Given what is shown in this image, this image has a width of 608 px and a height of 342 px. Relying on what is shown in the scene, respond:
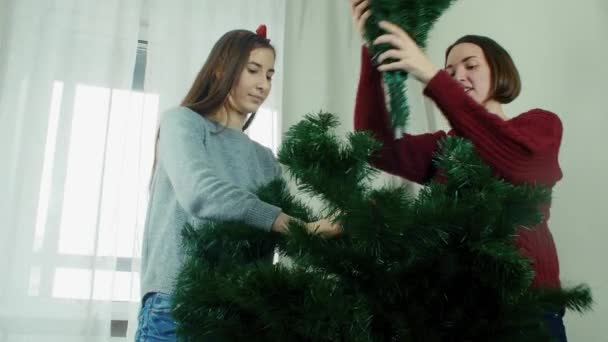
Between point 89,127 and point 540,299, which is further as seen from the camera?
point 89,127

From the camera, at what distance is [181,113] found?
3.88 ft

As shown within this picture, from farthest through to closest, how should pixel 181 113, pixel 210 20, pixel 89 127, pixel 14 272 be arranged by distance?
1. pixel 210 20
2. pixel 89 127
3. pixel 14 272
4. pixel 181 113

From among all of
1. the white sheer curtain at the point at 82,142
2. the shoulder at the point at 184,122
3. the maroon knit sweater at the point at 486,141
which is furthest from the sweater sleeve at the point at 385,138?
the white sheer curtain at the point at 82,142

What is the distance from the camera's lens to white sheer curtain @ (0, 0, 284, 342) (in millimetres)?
1746

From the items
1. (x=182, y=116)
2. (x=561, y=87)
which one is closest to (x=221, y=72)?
(x=182, y=116)

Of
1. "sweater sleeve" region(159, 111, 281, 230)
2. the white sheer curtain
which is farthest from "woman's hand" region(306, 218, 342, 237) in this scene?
the white sheer curtain

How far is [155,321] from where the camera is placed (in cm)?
109

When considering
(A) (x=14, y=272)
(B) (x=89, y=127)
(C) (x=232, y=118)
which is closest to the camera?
(C) (x=232, y=118)

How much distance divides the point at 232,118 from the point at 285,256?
661mm

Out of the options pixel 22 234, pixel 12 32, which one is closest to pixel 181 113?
pixel 22 234

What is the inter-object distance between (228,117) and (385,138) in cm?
45

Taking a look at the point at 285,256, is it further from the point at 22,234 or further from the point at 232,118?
the point at 22,234

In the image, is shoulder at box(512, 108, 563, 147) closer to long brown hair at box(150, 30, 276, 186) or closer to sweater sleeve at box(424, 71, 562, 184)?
sweater sleeve at box(424, 71, 562, 184)

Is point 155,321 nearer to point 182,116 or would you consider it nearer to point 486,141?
point 182,116
